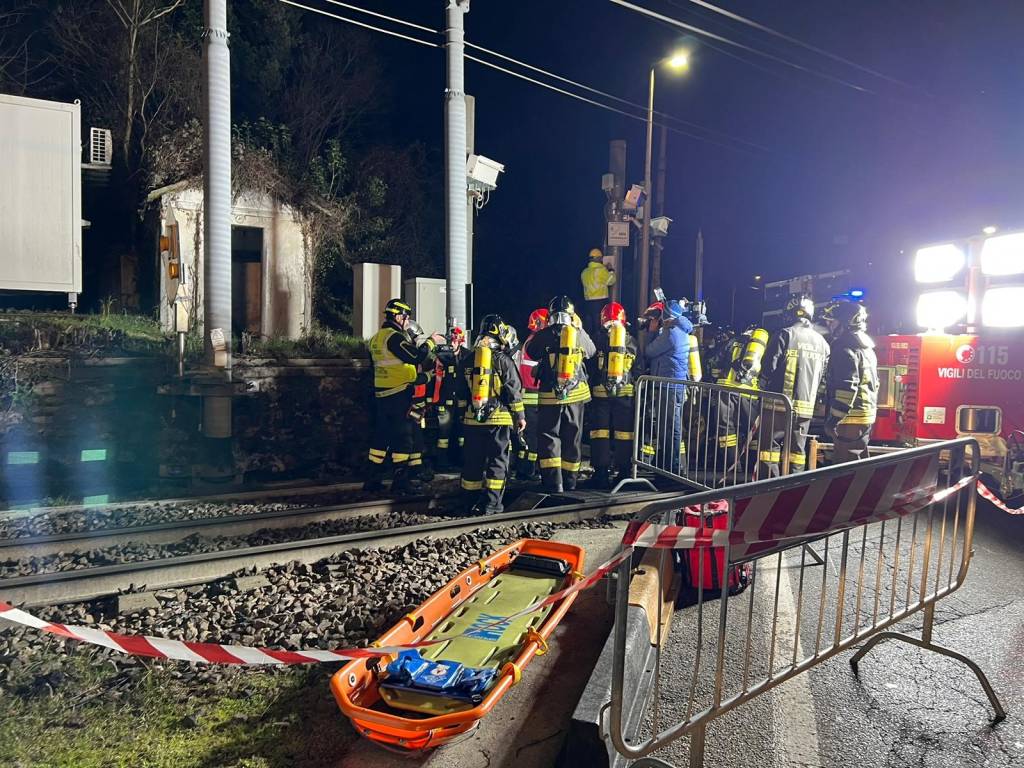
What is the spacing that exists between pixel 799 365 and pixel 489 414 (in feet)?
12.8

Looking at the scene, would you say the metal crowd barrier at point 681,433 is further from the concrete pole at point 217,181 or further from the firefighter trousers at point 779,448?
the concrete pole at point 217,181

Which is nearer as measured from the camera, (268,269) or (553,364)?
(553,364)

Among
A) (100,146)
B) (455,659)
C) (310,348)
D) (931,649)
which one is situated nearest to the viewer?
(455,659)

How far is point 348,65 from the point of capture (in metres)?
20.5

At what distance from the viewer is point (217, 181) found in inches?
341

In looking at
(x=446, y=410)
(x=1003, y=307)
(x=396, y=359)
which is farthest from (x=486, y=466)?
(x=1003, y=307)

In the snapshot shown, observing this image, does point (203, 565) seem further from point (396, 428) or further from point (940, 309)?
point (940, 309)

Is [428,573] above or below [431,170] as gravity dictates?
below

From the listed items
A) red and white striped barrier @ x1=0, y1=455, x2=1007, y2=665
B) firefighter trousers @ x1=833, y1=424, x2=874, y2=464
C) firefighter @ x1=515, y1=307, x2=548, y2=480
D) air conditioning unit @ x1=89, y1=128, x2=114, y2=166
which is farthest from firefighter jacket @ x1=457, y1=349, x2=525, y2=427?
air conditioning unit @ x1=89, y1=128, x2=114, y2=166

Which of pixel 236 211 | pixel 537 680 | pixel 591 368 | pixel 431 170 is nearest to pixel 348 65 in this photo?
pixel 431 170

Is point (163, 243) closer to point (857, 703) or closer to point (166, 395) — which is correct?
point (166, 395)

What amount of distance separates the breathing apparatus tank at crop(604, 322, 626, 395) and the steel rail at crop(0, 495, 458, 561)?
8.90ft

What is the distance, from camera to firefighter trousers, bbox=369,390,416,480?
827 cm

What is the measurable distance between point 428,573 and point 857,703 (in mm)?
3035
